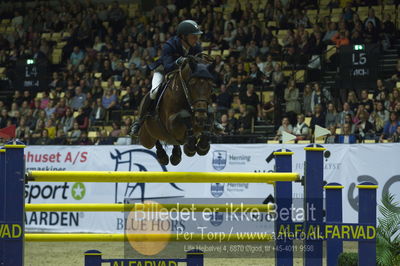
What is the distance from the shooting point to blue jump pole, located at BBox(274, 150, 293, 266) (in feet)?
19.9

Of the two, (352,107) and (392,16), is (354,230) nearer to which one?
(352,107)

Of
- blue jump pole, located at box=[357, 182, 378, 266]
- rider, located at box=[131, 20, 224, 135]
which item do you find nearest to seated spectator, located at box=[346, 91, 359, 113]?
rider, located at box=[131, 20, 224, 135]

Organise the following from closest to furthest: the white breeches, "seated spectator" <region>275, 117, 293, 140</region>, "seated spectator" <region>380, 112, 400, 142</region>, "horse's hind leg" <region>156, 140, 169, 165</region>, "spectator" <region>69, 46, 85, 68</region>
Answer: the white breeches → "horse's hind leg" <region>156, 140, 169, 165</region> → "seated spectator" <region>380, 112, 400, 142</region> → "seated spectator" <region>275, 117, 293, 140</region> → "spectator" <region>69, 46, 85, 68</region>

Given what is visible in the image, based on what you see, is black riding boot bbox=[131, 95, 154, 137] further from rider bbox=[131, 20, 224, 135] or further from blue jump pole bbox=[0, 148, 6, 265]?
blue jump pole bbox=[0, 148, 6, 265]

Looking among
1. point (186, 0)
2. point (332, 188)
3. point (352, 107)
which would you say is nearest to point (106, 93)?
point (186, 0)

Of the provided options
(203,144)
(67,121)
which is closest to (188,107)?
(203,144)

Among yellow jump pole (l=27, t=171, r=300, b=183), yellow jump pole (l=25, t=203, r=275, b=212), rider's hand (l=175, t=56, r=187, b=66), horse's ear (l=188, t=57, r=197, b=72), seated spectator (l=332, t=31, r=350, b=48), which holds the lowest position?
yellow jump pole (l=25, t=203, r=275, b=212)

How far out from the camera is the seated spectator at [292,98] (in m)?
15.2

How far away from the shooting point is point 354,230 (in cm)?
590

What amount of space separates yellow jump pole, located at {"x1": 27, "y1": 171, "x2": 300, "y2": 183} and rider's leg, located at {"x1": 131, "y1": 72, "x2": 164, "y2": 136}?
223 centimetres

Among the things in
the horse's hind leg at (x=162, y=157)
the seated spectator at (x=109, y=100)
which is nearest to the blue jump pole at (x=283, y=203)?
the horse's hind leg at (x=162, y=157)

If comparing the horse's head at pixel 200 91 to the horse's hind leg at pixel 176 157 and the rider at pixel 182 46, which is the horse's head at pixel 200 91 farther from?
the horse's hind leg at pixel 176 157

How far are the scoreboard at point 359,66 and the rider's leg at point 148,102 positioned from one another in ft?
19.6

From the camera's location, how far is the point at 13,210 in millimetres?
5461
